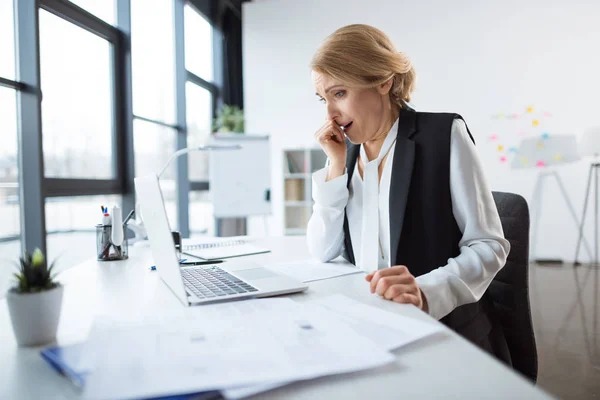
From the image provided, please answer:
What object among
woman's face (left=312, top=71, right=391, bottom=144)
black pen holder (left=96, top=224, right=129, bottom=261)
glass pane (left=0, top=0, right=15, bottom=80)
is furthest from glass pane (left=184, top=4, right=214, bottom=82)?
woman's face (left=312, top=71, right=391, bottom=144)

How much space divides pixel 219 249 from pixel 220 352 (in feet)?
3.58

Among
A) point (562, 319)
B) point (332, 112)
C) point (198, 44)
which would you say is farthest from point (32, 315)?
point (198, 44)

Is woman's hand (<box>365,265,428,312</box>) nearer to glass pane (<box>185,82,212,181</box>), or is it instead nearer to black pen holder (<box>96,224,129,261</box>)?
black pen holder (<box>96,224,129,261</box>)

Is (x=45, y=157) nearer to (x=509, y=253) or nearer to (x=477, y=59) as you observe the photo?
(x=509, y=253)

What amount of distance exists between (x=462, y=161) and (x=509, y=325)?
18.9 inches

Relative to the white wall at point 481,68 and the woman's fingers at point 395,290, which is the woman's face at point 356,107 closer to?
the woman's fingers at point 395,290

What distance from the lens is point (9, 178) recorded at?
267 cm

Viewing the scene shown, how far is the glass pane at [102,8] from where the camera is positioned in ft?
10.9

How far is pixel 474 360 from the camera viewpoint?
584 millimetres

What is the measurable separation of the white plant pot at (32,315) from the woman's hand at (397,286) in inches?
23.2

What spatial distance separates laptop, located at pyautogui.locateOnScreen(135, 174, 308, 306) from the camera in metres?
0.85

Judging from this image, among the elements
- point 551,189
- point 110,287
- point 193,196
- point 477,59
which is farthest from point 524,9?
point 110,287

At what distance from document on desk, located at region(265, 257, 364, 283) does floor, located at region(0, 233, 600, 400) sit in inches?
29.3

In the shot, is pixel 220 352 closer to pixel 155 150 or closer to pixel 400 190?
pixel 400 190
